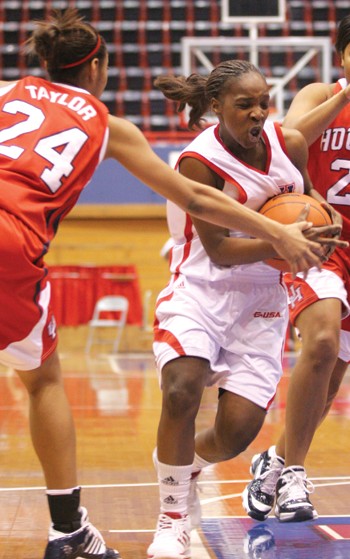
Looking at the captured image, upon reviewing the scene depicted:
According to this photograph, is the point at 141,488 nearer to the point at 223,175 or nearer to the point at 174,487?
the point at 174,487

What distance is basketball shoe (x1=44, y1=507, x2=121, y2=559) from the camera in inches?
118

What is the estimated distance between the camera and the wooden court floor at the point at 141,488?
3.38 metres

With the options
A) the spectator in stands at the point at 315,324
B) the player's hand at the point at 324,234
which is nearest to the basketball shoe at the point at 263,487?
the spectator in stands at the point at 315,324

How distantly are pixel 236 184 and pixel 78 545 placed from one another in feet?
4.56

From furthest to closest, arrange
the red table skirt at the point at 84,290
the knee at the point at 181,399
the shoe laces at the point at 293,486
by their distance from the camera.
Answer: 1. the red table skirt at the point at 84,290
2. the shoe laces at the point at 293,486
3. the knee at the point at 181,399

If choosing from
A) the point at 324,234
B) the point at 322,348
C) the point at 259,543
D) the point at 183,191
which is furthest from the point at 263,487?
the point at 183,191

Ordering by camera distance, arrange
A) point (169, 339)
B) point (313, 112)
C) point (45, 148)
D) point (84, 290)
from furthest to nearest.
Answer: point (84, 290)
point (313, 112)
point (169, 339)
point (45, 148)

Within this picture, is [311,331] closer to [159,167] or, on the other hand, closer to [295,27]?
[159,167]

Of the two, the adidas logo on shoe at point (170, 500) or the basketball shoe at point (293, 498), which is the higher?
the adidas logo on shoe at point (170, 500)

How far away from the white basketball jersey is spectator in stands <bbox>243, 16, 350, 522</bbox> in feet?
0.76

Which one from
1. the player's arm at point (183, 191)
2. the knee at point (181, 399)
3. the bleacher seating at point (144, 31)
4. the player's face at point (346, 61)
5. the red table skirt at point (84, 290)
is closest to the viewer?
the player's arm at point (183, 191)

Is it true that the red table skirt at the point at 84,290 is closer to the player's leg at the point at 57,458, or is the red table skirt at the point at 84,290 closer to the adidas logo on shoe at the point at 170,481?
the adidas logo on shoe at the point at 170,481

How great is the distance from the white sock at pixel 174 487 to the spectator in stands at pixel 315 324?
0.48 m

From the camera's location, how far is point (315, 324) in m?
3.59
